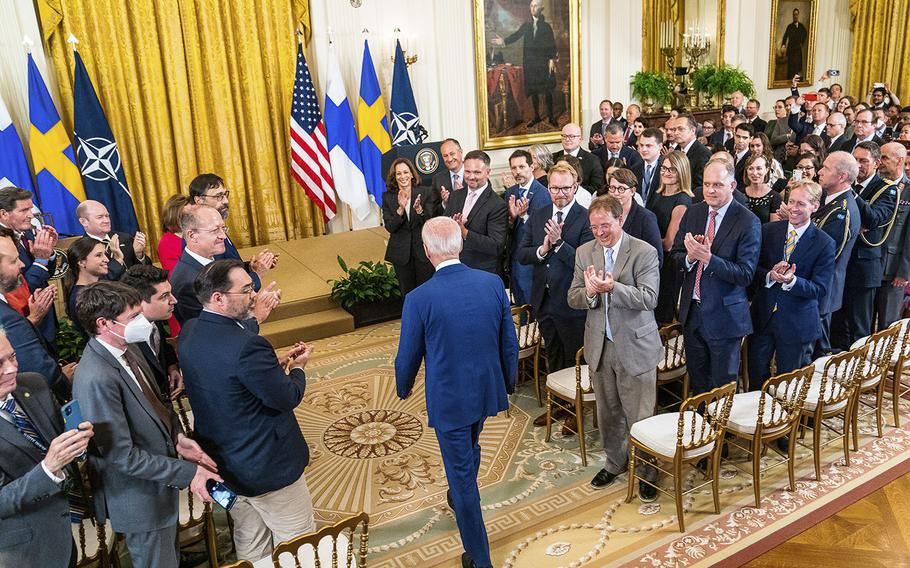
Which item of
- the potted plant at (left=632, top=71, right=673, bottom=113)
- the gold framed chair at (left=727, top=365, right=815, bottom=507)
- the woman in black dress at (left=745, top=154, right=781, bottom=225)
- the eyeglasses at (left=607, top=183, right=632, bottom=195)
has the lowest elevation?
the gold framed chair at (left=727, top=365, right=815, bottom=507)

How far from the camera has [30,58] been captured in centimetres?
759

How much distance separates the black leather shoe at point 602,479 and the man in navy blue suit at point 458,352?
1.15 m

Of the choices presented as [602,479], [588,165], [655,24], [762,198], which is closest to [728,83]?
[655,24]

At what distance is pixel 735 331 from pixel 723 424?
2.31ft

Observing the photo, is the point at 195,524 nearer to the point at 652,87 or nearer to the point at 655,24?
the point at 652,87

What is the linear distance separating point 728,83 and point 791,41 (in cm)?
279

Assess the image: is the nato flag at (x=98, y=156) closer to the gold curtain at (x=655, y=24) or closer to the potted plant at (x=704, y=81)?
the gold curtain at (x=655, y=24)

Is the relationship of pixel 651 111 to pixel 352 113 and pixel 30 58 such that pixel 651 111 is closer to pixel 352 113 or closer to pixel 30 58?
pixel 352 113

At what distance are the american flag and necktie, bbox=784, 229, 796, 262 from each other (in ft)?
21.2

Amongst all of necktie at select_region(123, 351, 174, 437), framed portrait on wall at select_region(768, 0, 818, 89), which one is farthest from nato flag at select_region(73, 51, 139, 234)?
framed portrait on wall at select_region(768, 0, 818, 89)

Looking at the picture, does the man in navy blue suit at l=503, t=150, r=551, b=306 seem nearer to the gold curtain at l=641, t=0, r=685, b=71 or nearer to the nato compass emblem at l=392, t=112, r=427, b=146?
the nato compass emblem at l=392, t=112, r=427, b=146

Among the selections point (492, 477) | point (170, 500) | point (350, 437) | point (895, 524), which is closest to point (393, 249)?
point (350, 437)

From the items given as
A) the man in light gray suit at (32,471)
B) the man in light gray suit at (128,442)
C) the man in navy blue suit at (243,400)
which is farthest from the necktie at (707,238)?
the man in light gray suit at (32,471)

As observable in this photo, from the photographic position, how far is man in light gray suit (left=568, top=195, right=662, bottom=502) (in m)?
3.92
